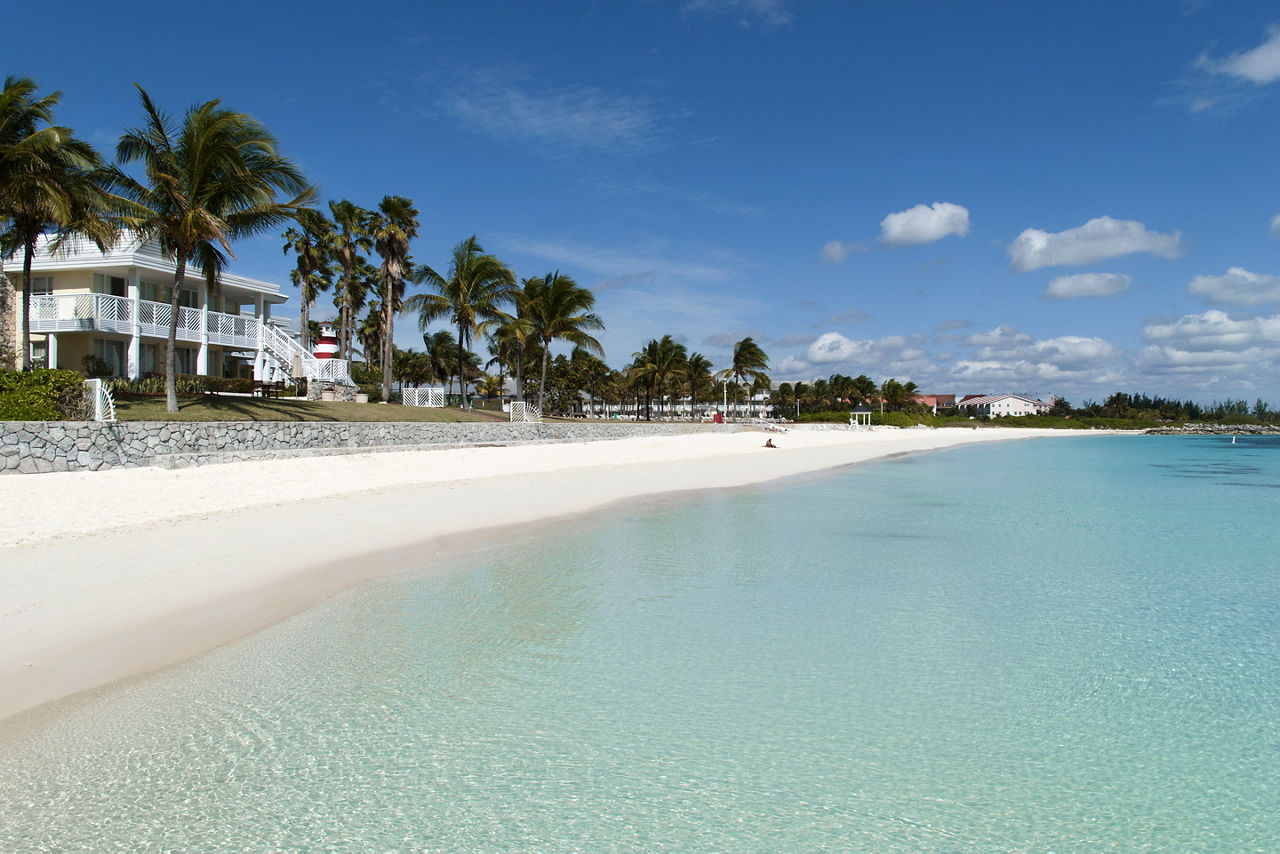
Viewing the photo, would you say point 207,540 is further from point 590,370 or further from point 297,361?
point 590,370

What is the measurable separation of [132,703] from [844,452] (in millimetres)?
36533

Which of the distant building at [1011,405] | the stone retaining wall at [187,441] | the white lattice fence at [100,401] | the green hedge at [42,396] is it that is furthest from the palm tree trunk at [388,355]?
the distant building at [1011,405]

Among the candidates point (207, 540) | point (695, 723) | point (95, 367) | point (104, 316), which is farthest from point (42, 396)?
point (695, 723)

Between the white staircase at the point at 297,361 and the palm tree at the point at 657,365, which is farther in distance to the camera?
the palm tree at the point at 657,365

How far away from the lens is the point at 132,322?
85.4 feet

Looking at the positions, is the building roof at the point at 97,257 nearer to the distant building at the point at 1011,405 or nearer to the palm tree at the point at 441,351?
the palm tree at the point at 441,351

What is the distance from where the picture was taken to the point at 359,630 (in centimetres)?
654

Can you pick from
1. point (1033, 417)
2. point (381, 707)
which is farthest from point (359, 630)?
point (1033, 417)

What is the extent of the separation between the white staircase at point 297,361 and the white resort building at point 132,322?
0.04 m

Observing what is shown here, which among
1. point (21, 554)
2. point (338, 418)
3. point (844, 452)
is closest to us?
point (21, 554)

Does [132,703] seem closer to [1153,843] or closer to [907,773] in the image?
[907,773]

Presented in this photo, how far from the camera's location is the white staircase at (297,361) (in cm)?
2905

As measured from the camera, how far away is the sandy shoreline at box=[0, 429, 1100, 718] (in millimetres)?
5691

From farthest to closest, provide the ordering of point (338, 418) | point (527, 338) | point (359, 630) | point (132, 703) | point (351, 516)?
point (527, 338)
point (338, 418)
point (351, 516)
point (359, 630)
point (132, 703)
